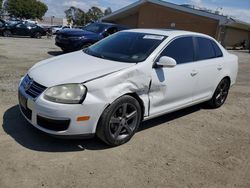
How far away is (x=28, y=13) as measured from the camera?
72938mm

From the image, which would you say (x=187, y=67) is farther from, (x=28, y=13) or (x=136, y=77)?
(x=28, y=13)

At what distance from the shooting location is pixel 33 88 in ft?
12.9

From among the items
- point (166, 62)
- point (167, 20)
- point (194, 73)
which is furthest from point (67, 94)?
point (167, 20)

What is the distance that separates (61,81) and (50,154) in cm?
93

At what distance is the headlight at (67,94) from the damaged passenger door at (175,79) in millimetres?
1161

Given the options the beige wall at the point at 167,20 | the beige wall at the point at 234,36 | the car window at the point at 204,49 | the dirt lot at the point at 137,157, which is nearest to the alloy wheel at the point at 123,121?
the dirt lot at the point at 137,157

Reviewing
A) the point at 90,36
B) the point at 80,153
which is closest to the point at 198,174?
the point at 80,153

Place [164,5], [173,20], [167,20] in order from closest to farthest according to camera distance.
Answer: [164,5]
[173,20]
[167,20]

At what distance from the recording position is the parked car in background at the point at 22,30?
22.5 meters

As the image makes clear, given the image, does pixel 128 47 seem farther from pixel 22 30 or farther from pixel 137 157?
pixel 22 30

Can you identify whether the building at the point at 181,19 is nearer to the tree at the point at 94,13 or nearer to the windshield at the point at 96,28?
the windshield at the point at 96,28

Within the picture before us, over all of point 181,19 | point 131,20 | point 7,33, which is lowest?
point 7,33

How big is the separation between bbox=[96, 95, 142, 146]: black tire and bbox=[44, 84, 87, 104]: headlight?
0.39 metres

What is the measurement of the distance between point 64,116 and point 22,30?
72.6ft
